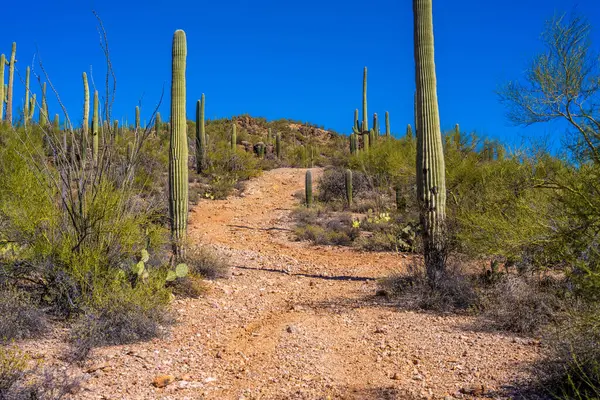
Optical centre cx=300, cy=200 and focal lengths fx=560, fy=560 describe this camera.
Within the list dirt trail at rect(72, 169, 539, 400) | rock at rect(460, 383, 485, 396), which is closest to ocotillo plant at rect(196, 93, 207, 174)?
dirt trail at rect(72, 169, 539, 400)

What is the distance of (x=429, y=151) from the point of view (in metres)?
7.95

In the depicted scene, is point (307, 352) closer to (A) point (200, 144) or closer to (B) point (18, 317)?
(B) point (18, 317)

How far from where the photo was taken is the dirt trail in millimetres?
4523

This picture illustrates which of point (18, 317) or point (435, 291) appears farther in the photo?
point (435, 291)

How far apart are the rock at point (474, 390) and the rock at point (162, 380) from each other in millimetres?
2369

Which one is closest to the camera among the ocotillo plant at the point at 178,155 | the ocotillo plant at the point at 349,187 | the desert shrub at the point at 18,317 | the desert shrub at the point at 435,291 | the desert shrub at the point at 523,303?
the desert shrub at the point at 18,317

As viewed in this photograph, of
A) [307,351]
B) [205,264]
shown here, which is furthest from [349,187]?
[307,351]

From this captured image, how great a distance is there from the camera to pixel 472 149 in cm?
1675

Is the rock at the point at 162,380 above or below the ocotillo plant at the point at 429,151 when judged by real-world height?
below

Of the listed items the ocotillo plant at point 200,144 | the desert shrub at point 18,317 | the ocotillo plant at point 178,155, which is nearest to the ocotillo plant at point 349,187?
the ocotillo plant at point 200,144

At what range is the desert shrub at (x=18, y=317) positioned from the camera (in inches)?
206

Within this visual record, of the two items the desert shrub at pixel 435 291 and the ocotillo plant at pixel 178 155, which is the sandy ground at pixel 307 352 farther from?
the ocotillo plant at pixel 178 155

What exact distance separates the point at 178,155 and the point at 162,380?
4.86m

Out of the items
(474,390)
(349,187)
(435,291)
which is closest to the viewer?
(474,390)
